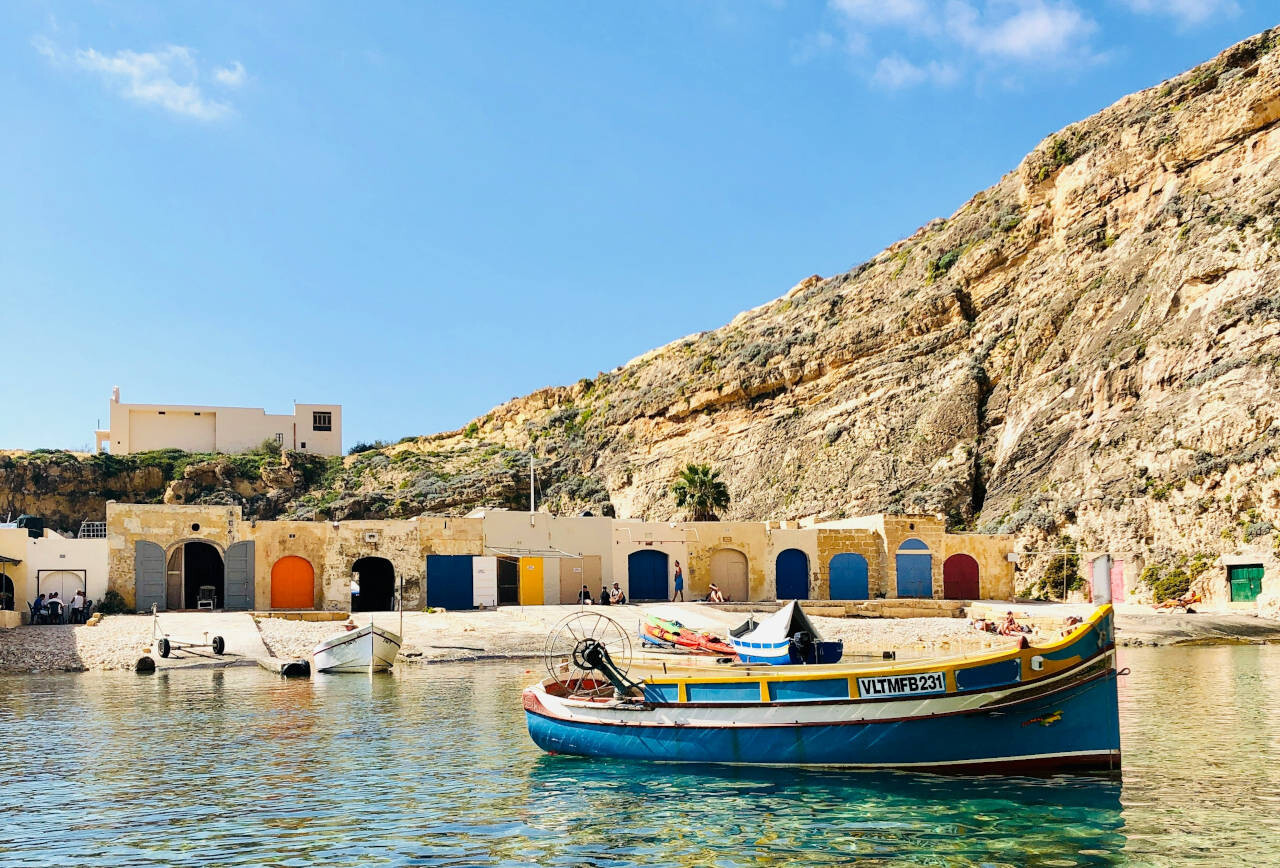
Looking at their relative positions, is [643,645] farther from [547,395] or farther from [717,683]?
[547,395]

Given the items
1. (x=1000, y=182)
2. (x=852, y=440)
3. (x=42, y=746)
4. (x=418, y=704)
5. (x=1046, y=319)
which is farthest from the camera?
(x=1000, y=182)

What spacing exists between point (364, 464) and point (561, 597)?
46.0 metres

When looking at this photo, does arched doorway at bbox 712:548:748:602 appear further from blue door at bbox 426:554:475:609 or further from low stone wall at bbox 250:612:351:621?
low stone wall at bbox 250:612:351:621

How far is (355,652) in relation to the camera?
89.3 feet

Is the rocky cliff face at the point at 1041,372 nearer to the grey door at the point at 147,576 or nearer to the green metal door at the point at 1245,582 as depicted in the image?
the green metal door at the point at 1245,582

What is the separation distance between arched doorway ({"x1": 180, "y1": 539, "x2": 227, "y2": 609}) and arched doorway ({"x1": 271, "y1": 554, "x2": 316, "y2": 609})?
74.7 inches

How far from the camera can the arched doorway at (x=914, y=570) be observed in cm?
4353

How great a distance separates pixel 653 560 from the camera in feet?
142

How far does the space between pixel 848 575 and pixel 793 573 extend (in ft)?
7.03

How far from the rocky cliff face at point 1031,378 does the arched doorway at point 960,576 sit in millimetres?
6448

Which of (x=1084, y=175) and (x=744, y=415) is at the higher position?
(x=1084, y=175)

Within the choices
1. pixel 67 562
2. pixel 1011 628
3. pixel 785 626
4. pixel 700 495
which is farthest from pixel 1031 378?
pixel 67 562

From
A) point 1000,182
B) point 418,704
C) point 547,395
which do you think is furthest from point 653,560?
point 547,395

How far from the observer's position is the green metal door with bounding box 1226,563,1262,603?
40.2 meters
